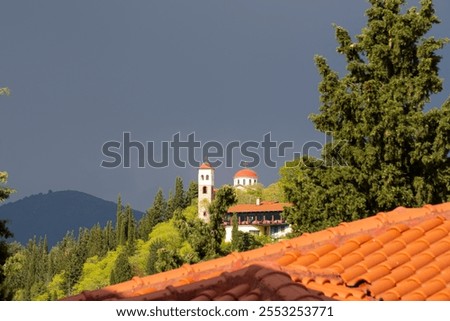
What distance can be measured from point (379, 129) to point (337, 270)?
12.0m

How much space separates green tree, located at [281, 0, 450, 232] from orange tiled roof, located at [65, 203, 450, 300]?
10.3 meters

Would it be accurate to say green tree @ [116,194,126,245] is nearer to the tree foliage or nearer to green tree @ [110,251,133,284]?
green tree @ [110,251,133,284]

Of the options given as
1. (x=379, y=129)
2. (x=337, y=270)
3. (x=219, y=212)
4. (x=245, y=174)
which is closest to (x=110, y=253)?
(x=245, y=174)

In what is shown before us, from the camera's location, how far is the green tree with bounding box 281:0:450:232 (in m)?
18.9

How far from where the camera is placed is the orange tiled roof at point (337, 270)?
6777mm

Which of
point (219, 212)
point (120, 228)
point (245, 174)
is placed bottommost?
point (219, 212)

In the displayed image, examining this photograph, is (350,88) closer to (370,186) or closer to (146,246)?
(370,186)

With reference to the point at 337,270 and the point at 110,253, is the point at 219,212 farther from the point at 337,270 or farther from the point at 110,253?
the point at 110,253

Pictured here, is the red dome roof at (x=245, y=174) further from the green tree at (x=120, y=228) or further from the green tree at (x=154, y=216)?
the green tree at (x=120, y=228)

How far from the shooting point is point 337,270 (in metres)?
7.40

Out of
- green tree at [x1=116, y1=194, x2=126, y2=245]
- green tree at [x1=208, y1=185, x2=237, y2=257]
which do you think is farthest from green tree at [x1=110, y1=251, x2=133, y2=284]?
green tree at [x1=208, y1=185, x2=237, y2=257]

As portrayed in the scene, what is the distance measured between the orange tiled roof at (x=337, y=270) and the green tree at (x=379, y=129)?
10.3 meters

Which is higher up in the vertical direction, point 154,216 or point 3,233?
point 154,216
